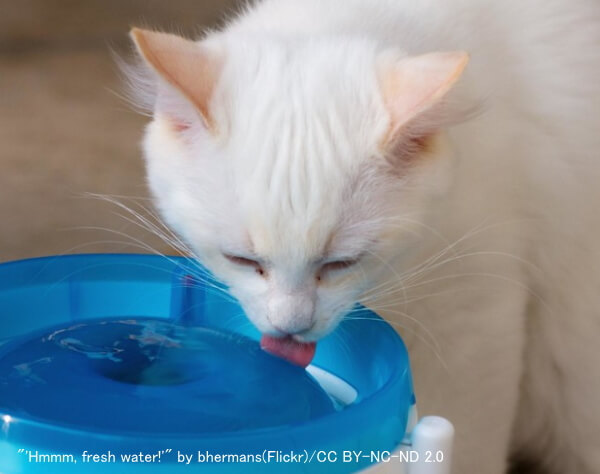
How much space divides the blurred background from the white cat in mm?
593

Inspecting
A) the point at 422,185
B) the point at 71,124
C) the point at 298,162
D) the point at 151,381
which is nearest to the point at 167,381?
the point at 151,381

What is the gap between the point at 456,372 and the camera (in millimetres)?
1463

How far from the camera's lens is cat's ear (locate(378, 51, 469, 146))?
104 centimetres

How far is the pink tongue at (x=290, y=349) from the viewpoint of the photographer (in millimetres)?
1172

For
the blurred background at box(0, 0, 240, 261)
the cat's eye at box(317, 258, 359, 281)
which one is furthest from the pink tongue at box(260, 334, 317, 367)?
the blurred background at box(0, 0, 240, 261)

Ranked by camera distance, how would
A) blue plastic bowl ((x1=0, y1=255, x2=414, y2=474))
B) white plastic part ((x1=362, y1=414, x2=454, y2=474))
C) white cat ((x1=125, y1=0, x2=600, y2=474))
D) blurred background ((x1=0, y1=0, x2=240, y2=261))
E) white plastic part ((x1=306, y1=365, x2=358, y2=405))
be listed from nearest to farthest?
blue plastic bowl ((x1=0, y1=255, x2=414, y2=474))
white plastic part ((x1=362, y1=414, x2=454, y2=474))
white cat ((x1=125, y1=0, x2=600, y2=474))
white plastic part ((x1=306, y1=365, x2=358, y2=405))
blurred background ((x1=0, y1=0, x2=240, y2=261))

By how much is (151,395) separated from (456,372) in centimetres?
64

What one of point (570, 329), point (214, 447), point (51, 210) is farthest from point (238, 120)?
point (51, 210)

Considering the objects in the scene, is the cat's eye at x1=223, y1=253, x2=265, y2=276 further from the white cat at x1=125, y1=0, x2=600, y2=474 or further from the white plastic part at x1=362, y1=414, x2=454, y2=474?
the white plastic part at x1=362, y1=414, x2=454, y2=474

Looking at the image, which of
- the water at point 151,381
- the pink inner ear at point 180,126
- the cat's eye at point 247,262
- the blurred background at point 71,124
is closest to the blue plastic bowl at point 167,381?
the water at point 151,381

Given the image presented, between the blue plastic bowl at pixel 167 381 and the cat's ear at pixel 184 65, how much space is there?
0.28m

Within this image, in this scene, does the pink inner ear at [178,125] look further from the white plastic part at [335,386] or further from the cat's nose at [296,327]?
the white plastic part at [335,386]

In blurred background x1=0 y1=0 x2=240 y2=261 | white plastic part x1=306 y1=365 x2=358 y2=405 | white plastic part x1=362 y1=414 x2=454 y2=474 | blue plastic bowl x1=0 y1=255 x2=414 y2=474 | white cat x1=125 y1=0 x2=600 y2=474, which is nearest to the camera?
blue plastic bowl x1=0 y1=255 x2=414 y2=474

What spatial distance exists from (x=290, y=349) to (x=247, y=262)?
0.44 feet
